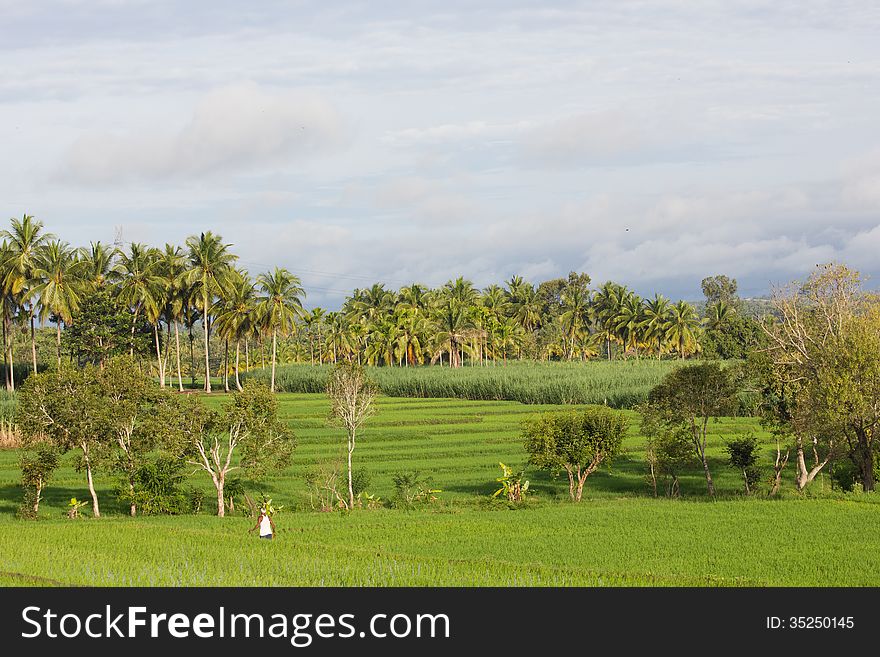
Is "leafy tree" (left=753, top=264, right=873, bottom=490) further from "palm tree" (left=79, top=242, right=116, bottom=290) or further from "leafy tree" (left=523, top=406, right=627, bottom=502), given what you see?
"palm tree" (left=79, top=242, right=116, bottom=290)

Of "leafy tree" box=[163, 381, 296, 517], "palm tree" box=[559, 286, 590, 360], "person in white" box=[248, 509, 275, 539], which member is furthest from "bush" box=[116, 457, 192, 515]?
"palm tree" box=[559, 286, 590, 360]

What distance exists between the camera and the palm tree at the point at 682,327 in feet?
419

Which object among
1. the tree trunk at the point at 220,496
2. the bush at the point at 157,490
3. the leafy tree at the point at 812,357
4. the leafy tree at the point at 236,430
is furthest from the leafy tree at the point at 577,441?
the bush at the point at 157,490

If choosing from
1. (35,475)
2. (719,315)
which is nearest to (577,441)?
(35,475)

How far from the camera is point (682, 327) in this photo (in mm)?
128250

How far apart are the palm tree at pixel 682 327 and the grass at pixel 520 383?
16.4 m

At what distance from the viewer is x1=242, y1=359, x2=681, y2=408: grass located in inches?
3260

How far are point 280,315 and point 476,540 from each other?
66938 millimetres

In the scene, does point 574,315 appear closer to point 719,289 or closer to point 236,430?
point 719,289

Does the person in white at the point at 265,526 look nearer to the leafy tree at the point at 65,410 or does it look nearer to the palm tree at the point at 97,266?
the leafy tree at the point at 65,410
